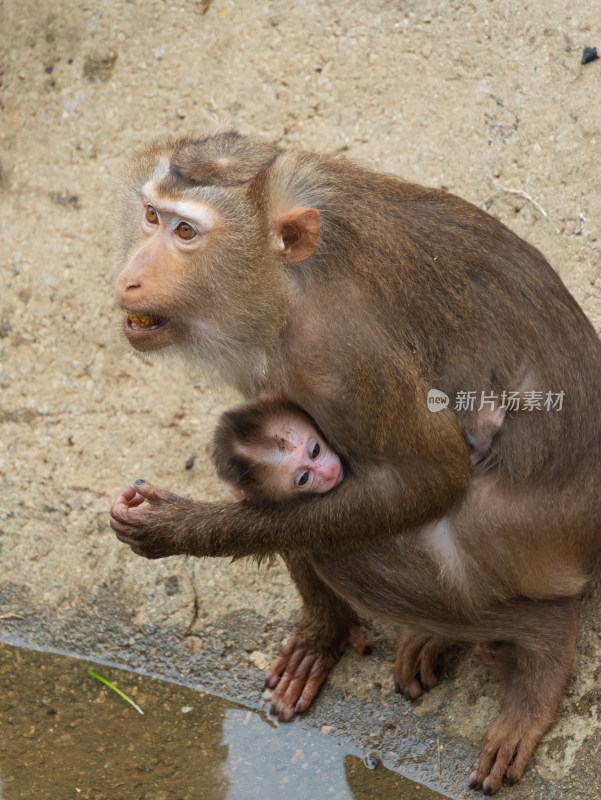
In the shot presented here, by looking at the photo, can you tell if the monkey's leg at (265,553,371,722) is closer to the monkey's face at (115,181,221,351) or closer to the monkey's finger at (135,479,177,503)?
the monkey's finger at (135,479,177,503)

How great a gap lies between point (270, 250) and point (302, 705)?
81.0 inches

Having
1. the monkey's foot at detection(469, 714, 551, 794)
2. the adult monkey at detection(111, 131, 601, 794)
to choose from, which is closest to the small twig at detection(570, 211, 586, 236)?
the adult monkey at detection(111, 131, 601, 794)

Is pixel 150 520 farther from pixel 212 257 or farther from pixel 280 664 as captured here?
pixel 280 664

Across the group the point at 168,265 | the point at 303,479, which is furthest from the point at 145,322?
the point at 303,479

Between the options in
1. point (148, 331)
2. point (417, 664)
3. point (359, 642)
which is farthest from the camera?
point (359, 642)

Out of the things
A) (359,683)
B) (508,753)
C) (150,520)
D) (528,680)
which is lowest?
(359,683)

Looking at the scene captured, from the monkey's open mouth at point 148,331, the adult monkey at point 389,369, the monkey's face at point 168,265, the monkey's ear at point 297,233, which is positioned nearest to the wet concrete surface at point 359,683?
the adult monkey at point 389,369

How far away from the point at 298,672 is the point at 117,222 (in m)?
2.06

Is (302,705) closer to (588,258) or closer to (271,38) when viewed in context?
(588,258)

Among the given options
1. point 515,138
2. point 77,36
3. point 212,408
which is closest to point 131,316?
point 212,408

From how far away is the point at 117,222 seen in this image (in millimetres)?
4180

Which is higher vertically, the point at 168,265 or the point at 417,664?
the point at 168,265

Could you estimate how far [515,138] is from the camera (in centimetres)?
552

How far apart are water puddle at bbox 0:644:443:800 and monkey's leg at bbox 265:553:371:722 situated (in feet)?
0.41
